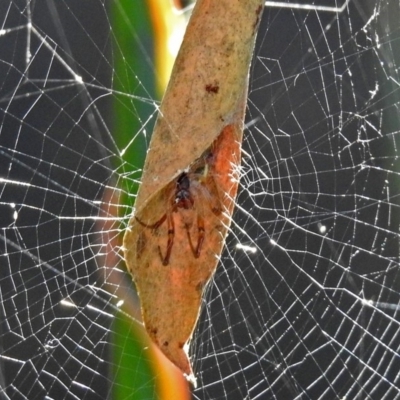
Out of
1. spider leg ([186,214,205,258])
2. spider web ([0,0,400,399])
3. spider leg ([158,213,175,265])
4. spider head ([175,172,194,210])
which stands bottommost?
spider web ([0,0,400,399])

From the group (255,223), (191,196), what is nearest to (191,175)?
(191,196)

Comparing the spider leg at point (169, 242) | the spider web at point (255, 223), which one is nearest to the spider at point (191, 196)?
the spider leg at point (169, 242)

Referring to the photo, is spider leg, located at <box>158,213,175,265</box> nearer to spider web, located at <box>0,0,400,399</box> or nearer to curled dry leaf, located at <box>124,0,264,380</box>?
curled dry leaf, located at <box>124,0,264,380</box>

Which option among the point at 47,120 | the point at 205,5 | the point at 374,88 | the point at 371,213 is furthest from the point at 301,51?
the point at 205,5

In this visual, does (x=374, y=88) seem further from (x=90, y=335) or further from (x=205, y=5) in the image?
(x=205, y=5)

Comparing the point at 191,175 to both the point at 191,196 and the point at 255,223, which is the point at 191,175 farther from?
the point at 255,223

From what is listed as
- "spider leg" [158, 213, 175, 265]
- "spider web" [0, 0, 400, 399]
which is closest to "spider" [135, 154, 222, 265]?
"spider leg" [158, 213, 175, 265]

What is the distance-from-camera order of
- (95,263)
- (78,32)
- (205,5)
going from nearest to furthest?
(205,5)
(95,263)
(78,32)
